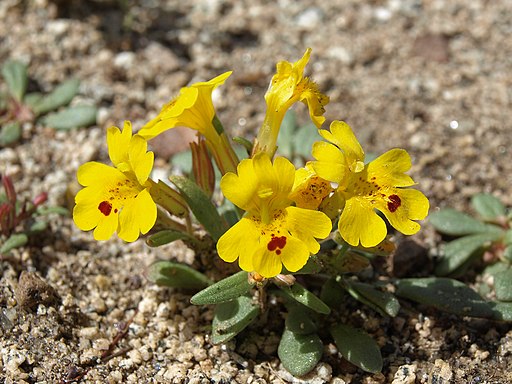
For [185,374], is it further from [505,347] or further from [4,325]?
[505,347]

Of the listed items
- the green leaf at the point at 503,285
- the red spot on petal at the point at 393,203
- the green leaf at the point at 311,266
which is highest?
the red spot on petal at the point at 393,203

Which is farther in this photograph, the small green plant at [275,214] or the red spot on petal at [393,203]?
the red spot on petal at [393,203]

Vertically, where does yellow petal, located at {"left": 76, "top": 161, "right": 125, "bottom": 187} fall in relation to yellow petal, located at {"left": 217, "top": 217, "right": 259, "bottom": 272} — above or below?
above

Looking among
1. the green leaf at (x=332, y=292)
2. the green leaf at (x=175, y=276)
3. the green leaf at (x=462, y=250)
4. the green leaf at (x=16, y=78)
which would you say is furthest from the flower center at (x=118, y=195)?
the green leaf at (x=16, y=78)

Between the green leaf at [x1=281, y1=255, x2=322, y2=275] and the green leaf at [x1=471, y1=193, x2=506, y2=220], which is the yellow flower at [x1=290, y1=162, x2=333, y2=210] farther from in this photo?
the green leaf at [x1=471, y1=193, x2=506, y2=220]

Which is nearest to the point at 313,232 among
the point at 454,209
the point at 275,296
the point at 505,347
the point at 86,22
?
the point at 275,296

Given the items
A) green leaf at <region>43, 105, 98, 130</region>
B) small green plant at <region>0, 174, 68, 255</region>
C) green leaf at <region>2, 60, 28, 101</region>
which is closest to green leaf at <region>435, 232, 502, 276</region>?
small green plant at <region>0, 174, 68, 255</region>

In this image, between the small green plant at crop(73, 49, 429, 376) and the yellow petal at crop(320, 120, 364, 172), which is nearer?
the small green plant at crop(73, 49, 429, 376)

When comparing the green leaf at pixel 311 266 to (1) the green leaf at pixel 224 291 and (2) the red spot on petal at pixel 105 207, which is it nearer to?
(1) the green leaf at pixel 224 291
